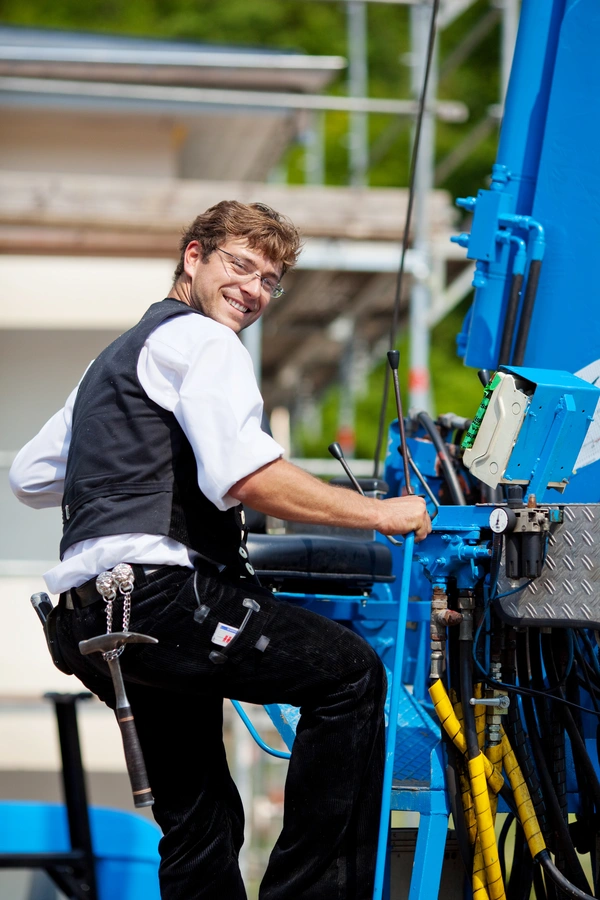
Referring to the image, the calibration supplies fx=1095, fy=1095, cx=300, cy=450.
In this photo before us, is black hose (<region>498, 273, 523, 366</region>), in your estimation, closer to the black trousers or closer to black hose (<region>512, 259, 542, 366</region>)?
black hose (<region>512, 259, 542, 366</region>)

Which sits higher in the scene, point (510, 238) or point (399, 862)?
point (510, 238)

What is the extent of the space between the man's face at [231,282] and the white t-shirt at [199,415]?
19cm

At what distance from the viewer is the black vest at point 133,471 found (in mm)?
2590

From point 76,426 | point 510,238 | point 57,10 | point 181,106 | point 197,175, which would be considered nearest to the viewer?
A: point 76,426

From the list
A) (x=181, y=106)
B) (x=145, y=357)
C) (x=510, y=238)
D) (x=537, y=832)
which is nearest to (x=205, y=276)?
(x=145, y=357)

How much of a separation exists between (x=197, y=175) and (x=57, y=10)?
1325cm

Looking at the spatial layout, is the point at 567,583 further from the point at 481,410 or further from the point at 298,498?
the point at 298,498

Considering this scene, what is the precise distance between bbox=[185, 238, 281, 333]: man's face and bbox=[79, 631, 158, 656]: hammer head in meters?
0.87

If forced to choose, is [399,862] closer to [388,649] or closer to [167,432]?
[388,649]

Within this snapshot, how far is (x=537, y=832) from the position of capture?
2865 mm

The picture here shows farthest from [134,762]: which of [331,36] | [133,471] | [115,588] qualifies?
[331,36]

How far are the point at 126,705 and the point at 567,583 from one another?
1.13m

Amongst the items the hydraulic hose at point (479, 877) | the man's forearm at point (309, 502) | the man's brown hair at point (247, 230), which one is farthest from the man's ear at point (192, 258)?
the hydraulic hose at point (479, 877)

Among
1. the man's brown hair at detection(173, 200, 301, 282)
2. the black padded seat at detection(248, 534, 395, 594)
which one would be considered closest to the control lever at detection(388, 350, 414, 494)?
the man's brown hair at detection(173, 200, 301, 282)
